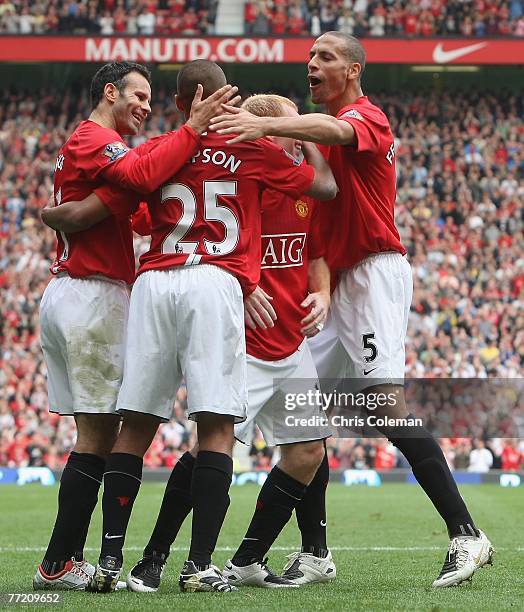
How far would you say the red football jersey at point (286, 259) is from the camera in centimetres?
597

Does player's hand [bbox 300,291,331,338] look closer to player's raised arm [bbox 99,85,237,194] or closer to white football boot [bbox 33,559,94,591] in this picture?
player's raised arm [bbox 99,85,237,194]

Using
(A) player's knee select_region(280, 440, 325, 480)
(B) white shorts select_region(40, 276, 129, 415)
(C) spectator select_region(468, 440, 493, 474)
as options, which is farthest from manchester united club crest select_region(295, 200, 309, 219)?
(C) spectator select_region(468, 440, 493, 474)

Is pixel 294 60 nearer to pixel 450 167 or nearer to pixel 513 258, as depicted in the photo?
pixel 450 167

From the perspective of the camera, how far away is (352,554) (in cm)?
762

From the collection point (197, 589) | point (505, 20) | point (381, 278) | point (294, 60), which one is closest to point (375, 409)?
point (381, 278)

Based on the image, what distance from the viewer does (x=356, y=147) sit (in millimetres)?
5816

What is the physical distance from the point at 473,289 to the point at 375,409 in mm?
18092

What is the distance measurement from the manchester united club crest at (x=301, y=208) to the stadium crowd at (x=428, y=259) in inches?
477

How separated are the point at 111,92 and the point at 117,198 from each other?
66cm

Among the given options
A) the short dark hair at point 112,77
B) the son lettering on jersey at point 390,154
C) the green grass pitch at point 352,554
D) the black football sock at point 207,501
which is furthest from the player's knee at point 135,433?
the son lettering on jersey at point 390,154

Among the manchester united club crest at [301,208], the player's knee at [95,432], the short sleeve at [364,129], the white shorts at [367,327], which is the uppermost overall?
the short sleeve at [364,129]

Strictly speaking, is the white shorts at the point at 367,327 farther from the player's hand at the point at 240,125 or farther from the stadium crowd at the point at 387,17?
the stadium crowd at the point at 387,17

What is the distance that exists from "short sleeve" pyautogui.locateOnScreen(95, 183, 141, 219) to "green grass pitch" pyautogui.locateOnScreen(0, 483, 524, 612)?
5.90 ft

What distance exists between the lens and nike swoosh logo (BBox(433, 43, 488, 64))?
2809cm
